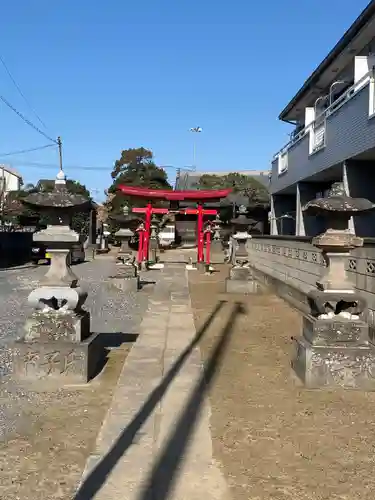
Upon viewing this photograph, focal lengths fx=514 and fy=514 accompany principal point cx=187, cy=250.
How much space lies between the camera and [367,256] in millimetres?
7152

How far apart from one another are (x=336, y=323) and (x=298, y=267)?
278 inches

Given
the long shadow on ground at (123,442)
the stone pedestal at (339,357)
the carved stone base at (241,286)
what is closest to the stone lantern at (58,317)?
the long shadow on ground at (123,442)

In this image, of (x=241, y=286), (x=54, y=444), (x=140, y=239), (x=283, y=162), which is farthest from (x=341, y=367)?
(x=140, y=239)

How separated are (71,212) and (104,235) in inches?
1601

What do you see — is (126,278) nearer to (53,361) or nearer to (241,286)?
(241,286)

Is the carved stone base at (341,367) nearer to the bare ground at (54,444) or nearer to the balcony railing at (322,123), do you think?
the bare ground at (54,444)

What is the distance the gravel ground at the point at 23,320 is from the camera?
4941 millimetres

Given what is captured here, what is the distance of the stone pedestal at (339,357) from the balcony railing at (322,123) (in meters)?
7.38

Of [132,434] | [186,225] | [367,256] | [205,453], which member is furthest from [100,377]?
[186,225]

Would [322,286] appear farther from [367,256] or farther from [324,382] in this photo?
[367,256]

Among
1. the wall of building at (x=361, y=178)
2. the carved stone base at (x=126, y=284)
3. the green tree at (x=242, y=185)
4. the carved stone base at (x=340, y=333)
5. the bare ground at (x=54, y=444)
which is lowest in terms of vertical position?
the bare ground at (x=54, y=444)

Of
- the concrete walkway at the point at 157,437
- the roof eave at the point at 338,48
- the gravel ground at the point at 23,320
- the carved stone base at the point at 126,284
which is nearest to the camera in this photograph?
the concrete walkway at the point at 157,437

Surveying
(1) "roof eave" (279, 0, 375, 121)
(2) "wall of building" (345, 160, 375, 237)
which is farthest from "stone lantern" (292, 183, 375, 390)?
(1) "roof eave" (279, 0, 375, 121)

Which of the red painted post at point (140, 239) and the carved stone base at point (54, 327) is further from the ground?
the red painted post at point (140, 239)
